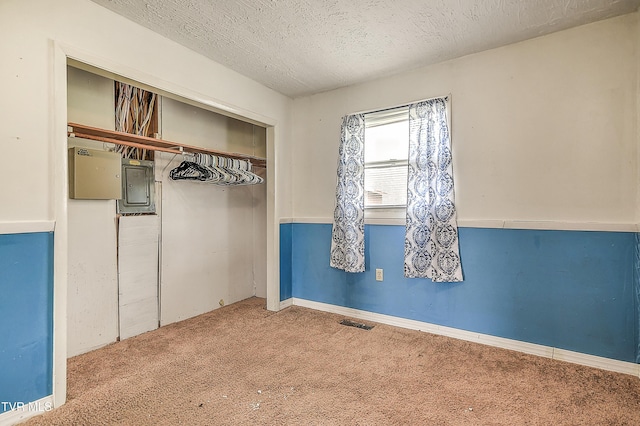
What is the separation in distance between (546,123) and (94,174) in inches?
134

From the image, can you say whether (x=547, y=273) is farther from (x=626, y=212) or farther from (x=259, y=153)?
(x=259, y=153)

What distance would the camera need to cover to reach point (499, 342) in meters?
2.57

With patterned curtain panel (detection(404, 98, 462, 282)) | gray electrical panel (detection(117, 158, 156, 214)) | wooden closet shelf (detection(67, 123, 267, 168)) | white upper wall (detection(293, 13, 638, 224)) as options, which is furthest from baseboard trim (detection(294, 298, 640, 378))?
wooden closet shelf (detection(67, 123, 267, 168))

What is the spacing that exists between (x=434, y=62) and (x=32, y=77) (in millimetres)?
2819

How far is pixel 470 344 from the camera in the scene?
2.63 meters

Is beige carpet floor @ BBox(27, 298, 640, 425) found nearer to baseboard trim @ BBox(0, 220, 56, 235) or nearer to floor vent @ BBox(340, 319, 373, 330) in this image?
floor vent @ BBox(340, 319, 373, 330)

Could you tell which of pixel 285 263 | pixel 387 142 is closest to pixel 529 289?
pixel 387 142

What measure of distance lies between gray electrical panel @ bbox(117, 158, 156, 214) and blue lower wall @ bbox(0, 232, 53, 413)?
103cm

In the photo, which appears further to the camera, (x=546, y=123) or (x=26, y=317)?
(x=546, y=123)

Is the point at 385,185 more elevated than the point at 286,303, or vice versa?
the point at 385,185

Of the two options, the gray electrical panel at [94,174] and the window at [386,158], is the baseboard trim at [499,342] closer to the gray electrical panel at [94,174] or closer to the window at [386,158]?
the window at [386,158]

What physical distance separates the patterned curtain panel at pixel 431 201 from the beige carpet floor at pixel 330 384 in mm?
622

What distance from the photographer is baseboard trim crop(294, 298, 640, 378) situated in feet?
7.18

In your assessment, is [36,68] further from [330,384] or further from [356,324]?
[356,324]
